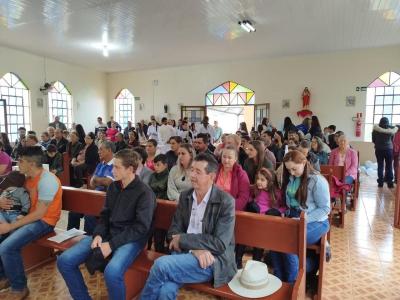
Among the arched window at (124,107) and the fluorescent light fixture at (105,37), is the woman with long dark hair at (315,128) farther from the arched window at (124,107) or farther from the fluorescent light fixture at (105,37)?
the arched window at (124,107)

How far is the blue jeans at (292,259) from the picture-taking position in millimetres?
2359

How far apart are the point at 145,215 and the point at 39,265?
1.56m

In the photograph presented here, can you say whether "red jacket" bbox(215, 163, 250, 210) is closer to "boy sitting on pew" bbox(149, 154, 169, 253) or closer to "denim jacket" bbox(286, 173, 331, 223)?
"denim jacket" bbox(286, 173, 331, 223)

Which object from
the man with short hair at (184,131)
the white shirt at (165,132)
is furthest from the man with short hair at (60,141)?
the man with short hair at (184,131)

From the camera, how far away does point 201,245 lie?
1.89 m

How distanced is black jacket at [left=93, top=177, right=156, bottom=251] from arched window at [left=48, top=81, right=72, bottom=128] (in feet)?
32.4

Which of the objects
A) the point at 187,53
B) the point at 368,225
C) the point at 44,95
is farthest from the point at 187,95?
the point at 368,225

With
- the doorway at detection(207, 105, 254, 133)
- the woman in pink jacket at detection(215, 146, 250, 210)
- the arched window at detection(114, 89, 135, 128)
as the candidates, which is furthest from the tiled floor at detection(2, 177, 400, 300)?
the arched window at detection(114, 89, 135, 128)

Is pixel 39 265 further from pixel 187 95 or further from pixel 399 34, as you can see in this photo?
pixel 187 95

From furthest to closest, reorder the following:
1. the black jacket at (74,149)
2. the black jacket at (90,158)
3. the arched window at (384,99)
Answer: the arched window at (384,99) → the black jacket at (74,149) → the black jacket at (90,158)

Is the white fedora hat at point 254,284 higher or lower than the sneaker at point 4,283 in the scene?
higher

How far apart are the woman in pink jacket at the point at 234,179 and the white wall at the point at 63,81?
8882 mm

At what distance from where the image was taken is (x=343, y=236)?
12.1ft

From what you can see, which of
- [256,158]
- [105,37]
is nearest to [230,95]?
[105,37]
